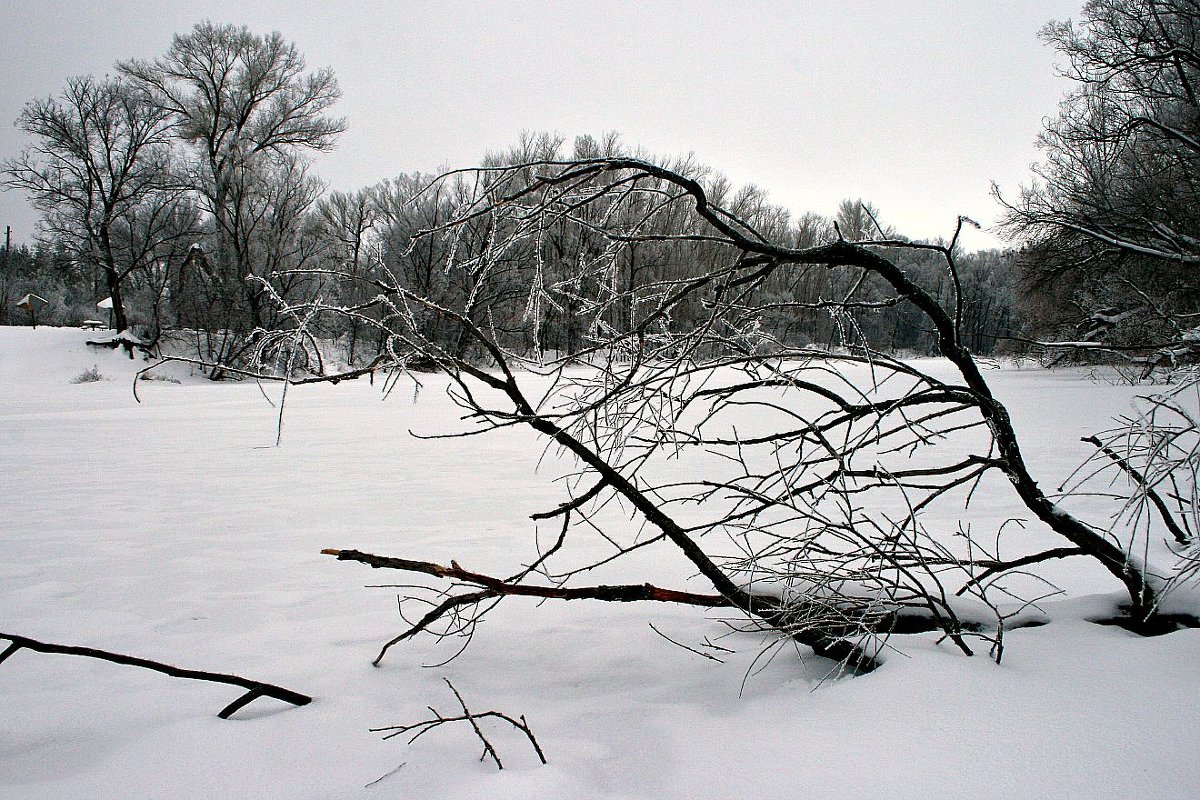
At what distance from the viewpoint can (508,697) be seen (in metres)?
2.03

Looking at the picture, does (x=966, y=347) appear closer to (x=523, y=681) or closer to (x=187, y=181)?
(x=523, y=681)

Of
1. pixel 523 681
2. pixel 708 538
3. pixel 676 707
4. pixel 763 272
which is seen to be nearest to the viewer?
pixel 763 272

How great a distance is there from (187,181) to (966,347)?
1354 inches

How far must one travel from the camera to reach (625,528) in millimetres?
4559

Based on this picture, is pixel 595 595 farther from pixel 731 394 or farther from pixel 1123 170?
pixel 1123 170

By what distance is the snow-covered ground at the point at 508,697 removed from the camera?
1463mm

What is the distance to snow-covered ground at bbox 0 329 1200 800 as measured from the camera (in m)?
1.46

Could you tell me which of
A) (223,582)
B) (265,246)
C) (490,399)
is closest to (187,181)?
(265,246)

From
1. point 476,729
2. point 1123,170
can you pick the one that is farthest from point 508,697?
point 1123,170

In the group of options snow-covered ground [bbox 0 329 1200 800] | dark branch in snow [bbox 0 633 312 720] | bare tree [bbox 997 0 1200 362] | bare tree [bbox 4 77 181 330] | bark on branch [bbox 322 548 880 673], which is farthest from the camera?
bare tree [bbox 4 77 181 330]

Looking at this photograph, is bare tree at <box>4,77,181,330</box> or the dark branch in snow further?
bare tree at <box>4,77,181,330</box>

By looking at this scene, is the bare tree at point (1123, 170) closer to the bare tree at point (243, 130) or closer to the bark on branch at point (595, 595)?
the bark on branch at point (595, 595)

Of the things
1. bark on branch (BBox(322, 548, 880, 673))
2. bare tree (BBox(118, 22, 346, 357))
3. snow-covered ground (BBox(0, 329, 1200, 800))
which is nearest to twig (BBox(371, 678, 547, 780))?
snow-covered ground (BBox(0, 329, 1200, 800))

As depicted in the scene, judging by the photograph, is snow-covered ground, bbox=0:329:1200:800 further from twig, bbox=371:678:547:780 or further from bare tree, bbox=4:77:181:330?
bare tree, bbox=4:77:181:330
